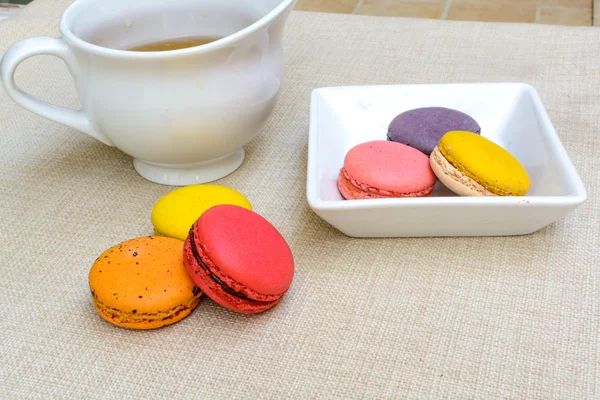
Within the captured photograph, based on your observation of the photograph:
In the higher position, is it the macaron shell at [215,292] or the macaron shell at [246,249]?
the macaron shell at [246,249]

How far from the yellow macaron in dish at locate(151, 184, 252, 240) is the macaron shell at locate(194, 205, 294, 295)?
0.05 meters

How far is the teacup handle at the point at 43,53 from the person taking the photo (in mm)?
549

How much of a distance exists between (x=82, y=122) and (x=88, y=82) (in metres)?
0.05

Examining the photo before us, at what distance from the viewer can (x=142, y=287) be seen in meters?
0.45

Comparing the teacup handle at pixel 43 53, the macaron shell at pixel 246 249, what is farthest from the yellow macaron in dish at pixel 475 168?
the teacup handle at pixel 43 53

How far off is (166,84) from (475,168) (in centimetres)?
26

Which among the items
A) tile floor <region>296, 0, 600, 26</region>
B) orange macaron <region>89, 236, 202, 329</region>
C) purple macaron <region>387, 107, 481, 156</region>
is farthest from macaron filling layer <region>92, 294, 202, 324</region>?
tile floor <region>296, 0, 600, 26</region>

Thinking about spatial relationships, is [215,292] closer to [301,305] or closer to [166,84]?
[301,305]

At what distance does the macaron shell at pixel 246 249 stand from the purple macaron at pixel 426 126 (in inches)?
7.0

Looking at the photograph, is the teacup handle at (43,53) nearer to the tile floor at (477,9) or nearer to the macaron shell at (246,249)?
the macaron shell at (246,249)

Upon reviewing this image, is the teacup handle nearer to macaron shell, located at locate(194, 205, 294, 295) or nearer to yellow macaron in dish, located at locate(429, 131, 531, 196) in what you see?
macaron shell, located at locate(194, 205, 294, 295)

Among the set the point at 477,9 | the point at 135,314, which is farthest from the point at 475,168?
the point at 477,9

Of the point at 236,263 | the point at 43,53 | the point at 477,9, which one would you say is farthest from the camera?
the point at 477,9

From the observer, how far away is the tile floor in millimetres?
1785
